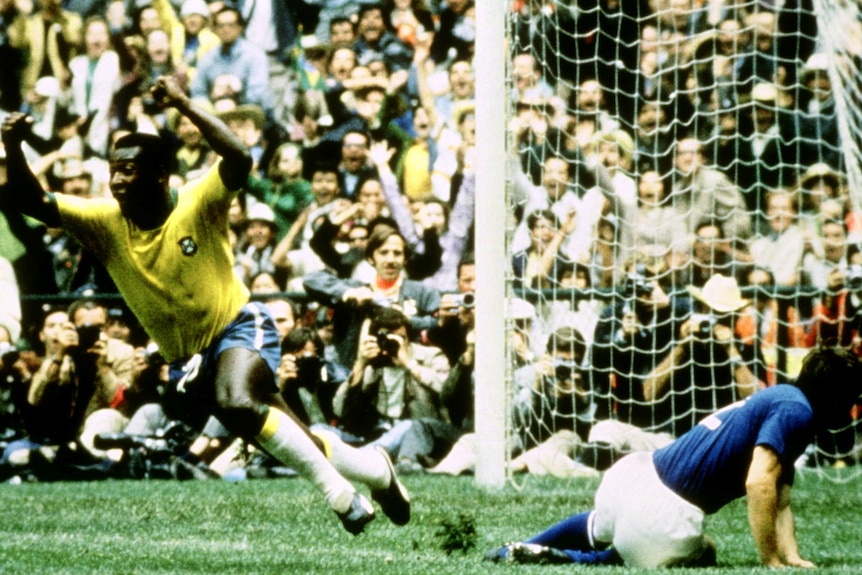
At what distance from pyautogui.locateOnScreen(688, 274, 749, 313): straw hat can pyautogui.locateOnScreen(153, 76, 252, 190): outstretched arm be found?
201 inches

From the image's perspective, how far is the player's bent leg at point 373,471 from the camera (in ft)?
22.7

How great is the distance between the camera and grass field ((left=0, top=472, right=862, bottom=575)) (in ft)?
21.9

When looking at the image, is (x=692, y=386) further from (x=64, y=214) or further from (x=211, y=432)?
(x=64, y=214)

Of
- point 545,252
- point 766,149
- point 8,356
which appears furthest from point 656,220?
point 8,356

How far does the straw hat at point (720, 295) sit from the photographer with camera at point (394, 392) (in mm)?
1920

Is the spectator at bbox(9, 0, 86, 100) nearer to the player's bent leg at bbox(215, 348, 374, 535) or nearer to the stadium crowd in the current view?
the stadium crowd

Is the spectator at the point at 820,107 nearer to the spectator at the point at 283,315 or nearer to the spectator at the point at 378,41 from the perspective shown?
the spectator at the point at 378,41

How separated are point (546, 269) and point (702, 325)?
128 centimetres

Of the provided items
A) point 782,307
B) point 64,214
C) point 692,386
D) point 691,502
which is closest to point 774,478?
point 691,502

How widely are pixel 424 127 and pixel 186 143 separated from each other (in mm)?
2231

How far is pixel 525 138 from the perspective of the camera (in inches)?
475

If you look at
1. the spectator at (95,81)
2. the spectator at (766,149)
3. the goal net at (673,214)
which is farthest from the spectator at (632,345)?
the spectator at (95,81)

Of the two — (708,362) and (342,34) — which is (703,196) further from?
(342,34)

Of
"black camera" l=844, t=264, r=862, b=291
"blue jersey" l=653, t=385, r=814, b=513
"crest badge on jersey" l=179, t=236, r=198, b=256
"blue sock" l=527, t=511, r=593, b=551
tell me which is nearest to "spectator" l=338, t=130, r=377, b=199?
"black camera" l=844, t=264, r=862, b=291
